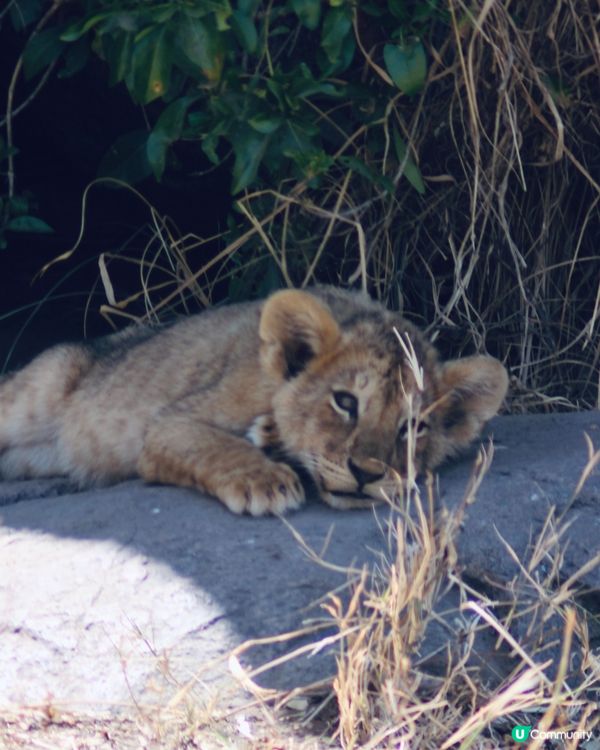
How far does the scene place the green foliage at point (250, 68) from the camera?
464 cm

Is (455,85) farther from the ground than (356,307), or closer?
farther from the ground

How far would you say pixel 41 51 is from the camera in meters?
5.21

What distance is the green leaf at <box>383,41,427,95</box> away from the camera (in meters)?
4.96

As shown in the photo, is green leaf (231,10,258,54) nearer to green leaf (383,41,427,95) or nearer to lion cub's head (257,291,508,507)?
Answer: green leaf (383,41,427,95)

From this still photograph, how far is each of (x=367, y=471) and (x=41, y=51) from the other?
240cm

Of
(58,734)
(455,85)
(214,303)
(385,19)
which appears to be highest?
(385,19)

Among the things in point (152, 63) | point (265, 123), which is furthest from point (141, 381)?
point (152, 63)

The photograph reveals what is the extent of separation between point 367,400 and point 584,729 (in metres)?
1.41

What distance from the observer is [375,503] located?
398cm

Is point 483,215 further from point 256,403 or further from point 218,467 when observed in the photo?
point 218,467

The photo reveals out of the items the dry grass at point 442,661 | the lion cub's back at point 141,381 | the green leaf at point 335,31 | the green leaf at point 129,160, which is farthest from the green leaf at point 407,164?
the dry grass at point 442,661

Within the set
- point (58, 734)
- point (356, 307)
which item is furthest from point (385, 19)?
point (58, 734)

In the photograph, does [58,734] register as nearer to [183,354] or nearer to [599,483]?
[599,483]

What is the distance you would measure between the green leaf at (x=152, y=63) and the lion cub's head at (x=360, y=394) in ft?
3.17
